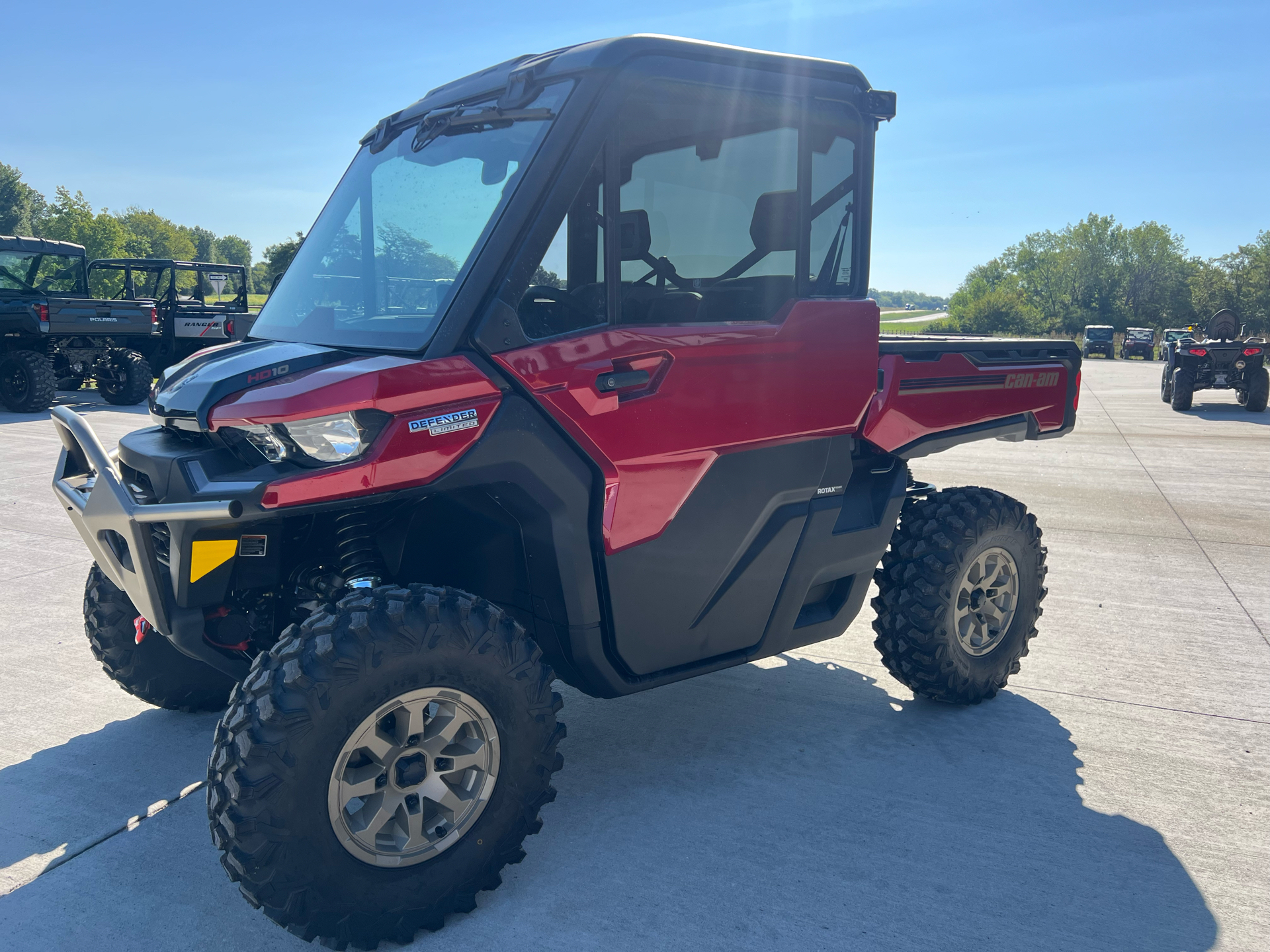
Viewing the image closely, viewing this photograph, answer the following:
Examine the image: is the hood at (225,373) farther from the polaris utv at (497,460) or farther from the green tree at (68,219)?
the green tree at (68,219)

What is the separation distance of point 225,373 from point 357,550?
64 centimetres

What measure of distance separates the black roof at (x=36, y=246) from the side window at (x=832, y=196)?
613 inches

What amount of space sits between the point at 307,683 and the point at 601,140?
1.67 m

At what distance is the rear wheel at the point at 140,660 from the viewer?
3.62 m

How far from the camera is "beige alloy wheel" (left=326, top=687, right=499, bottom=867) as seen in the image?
2480mm

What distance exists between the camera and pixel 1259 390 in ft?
56.1

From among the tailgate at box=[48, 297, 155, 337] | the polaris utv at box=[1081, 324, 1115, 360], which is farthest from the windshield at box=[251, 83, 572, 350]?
the polaris utv at box=[1081, 324, 1115, 360]

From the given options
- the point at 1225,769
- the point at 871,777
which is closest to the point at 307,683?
the point at 871,777

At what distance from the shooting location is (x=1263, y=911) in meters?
2.70

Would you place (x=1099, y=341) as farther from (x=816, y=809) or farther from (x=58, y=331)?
(x=816, y=809)

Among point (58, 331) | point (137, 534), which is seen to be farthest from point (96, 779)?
point (58, 331)

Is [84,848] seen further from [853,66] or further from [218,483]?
[853,66]

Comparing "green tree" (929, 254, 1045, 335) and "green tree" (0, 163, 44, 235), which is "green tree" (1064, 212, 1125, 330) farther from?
"green tree" (0, 163, 44, 235)

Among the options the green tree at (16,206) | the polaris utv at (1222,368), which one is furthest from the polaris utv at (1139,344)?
the green tree at (16,206)
